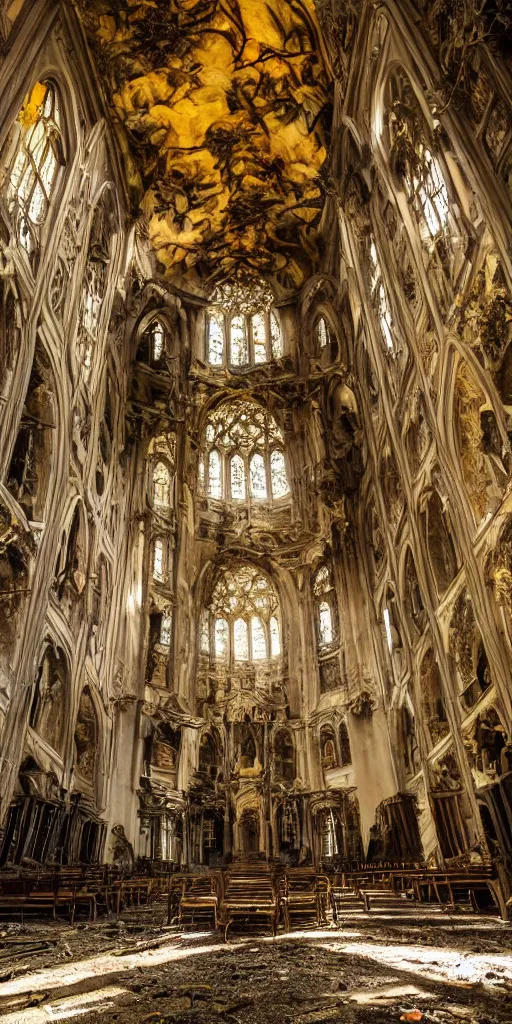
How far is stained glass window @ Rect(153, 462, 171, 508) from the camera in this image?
2836 cm

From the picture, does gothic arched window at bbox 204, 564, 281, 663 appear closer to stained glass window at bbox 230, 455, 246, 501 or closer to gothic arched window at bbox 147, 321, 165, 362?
stained glass window at bbox 230, 455, 246, 501

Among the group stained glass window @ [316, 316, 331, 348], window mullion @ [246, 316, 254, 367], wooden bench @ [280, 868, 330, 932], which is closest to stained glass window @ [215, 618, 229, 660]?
window mullion @ [246, 316, 254, 367]

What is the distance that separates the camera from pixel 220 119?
28.4 meters

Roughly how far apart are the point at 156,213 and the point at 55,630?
864 inches

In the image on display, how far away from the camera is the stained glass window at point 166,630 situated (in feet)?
83.2

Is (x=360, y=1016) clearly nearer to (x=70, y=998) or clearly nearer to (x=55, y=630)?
(x=70, y=998)

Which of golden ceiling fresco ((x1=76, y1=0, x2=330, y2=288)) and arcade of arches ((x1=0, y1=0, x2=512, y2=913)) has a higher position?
golden ceiling fresco ((x1=76, y1=0, x2=330, y2=288))

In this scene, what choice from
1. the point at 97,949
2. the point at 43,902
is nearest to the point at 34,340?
the point at 43,902

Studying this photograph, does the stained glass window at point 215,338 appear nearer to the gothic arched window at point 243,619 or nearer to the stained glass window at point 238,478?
the stained glass window at point 238,478

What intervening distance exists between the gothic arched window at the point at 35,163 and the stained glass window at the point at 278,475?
16454mm

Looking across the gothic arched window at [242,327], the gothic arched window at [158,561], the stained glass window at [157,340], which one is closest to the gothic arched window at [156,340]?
the stained glass window at [157,340]

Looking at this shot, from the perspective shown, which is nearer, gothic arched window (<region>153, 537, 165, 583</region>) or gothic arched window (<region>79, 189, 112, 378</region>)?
gothic arched window (<region>79, 189, 112, 378</region>)

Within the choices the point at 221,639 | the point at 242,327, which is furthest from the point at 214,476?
the point at 242,327

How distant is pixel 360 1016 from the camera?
3.32 meters
